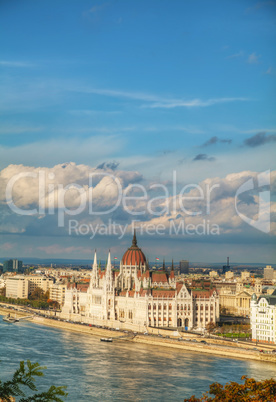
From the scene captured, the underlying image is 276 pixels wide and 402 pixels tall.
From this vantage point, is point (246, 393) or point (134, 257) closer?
point (246, 393)

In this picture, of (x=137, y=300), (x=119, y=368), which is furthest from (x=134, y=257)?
(x=119, y=368)

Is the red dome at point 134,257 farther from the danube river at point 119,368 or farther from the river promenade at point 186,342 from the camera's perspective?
the danube river at point 119,368

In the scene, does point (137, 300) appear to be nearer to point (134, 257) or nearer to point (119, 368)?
point (134, 257)

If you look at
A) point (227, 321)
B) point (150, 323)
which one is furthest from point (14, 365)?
point (227, 321)

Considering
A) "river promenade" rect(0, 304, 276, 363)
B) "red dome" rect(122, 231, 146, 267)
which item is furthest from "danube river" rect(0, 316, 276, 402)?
"red dome" rect(122, 231, 146, 267)

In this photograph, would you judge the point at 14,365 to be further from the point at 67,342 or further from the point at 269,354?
the point at 269,354

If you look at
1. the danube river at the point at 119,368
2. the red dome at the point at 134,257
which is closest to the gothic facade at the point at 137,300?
the red dome at the point at 134,257
